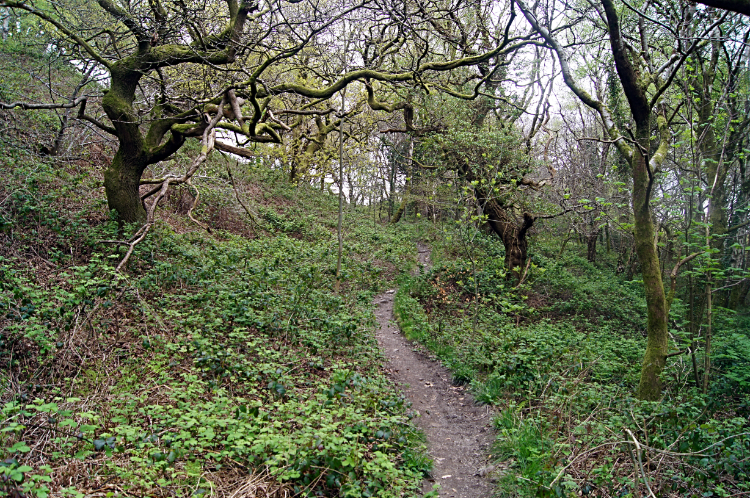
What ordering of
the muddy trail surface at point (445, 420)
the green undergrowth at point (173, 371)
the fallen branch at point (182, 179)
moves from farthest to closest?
the fallen branch at point (182, 179), the muddy trail surface at point (445, 420), the green undergrowth at point (173, 371)

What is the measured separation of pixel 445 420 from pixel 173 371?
343 centimetres

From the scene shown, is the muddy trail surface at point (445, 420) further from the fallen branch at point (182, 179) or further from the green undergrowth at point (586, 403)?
the fallen branch at point (182, 179)

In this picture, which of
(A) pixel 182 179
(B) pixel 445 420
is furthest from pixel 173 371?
(B) pixel 445 420

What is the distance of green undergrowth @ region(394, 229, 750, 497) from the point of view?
3516 mm

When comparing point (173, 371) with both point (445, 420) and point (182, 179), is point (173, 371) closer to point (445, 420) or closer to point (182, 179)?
point (182, 179)

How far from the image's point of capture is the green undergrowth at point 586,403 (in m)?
3.52

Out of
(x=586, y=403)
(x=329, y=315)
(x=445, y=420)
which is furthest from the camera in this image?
(x=329, y=315)

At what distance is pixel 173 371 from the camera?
15.7ft

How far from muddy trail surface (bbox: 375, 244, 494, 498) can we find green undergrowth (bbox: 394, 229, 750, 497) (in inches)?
8.0

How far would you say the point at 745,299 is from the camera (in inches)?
468

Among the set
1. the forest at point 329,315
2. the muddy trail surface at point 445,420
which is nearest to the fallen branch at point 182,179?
the forest at point 329,315

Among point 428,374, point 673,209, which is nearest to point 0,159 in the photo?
point 428,374

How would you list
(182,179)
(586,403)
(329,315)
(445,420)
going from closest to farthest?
(586,403) < (445,420) < (182,179) < (329,315)

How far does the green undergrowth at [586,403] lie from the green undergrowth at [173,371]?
1.21 m
